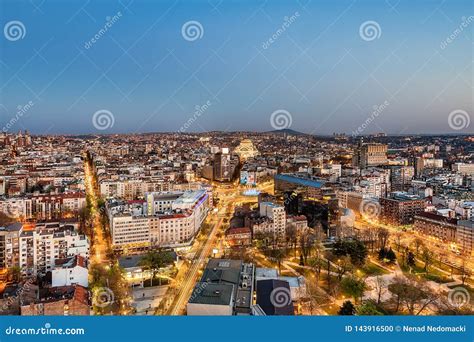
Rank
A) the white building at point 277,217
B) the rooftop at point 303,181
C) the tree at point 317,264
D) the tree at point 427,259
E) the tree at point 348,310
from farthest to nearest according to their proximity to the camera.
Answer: the rooftop at point 303,181, the white building at point 277,217, the tree at point 427,259, the tree at point 317,264, the tree at point 348,310

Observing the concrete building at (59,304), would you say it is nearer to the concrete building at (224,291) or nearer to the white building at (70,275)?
the white building at (70,275)

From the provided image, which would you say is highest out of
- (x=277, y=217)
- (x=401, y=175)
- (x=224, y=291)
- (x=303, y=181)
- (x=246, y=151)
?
(x=246, y=151)

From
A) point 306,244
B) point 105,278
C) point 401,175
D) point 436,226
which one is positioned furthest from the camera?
point 401,175

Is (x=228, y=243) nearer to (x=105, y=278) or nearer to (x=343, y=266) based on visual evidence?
(x=343, y=266)

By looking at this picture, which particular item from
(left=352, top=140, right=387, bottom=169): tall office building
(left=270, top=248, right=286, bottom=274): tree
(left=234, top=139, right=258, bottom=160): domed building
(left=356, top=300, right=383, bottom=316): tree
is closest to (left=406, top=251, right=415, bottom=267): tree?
(left=270, top=248, right=286, bottom=274): tree

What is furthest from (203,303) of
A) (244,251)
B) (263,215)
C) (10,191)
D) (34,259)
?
(10,191)

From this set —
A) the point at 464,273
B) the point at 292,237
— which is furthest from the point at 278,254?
the point at 464,273

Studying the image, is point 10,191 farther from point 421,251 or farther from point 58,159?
point 421,251

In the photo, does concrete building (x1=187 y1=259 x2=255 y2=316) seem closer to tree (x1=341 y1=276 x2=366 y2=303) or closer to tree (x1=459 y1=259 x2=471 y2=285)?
tree (x1=341 y1=276 x2=366 y2=303)

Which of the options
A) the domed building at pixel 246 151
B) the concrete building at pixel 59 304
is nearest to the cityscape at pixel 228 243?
the concrete building at pixel 59 304

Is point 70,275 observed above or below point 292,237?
below

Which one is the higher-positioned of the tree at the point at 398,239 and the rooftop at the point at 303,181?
the rooftop at the point at 303,181

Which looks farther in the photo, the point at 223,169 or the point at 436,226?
the point at 223,169
